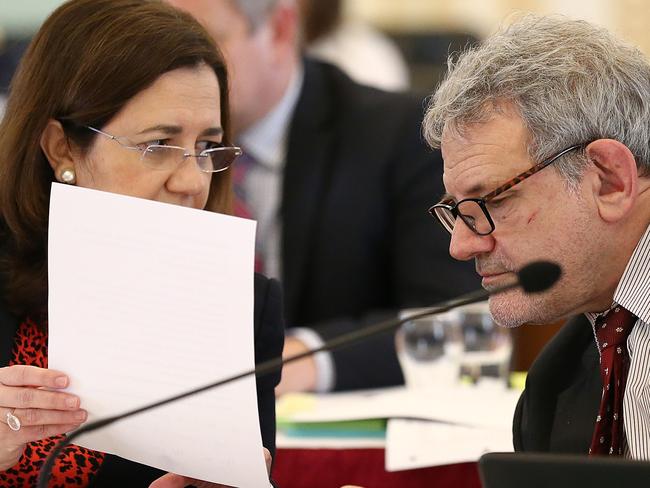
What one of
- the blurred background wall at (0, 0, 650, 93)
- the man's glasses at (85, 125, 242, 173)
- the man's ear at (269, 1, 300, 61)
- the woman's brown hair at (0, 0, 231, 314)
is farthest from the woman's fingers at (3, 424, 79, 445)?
the blurred background wall at (0, 0, 650, 93)

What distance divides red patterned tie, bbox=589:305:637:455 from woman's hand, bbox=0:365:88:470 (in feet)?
1.96

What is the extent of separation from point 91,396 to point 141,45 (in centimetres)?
52

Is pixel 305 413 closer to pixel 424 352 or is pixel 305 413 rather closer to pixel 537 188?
pixel 424 352

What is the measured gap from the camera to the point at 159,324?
1289mm

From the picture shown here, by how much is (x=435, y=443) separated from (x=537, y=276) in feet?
2.23

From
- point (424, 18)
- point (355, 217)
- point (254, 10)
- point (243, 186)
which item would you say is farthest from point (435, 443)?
point (424, 18)

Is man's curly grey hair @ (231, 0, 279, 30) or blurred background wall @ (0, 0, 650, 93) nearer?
man's curly grey hair @ (231, 0, 279, 30)

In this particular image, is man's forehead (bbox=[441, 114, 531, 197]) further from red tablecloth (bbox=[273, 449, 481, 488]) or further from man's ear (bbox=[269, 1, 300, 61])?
man's ear (bbox=[269, 1, 300, 61])

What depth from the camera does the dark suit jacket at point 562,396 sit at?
145 centimetres

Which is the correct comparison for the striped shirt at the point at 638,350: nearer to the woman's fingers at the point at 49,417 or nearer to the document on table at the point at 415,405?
the document on table at the point at 415,405

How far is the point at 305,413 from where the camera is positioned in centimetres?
204

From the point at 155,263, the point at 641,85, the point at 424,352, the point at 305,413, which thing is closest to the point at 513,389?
the point at 424,352

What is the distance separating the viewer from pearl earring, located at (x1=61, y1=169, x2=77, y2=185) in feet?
5.36

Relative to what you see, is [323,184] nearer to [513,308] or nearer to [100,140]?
[100,140]
